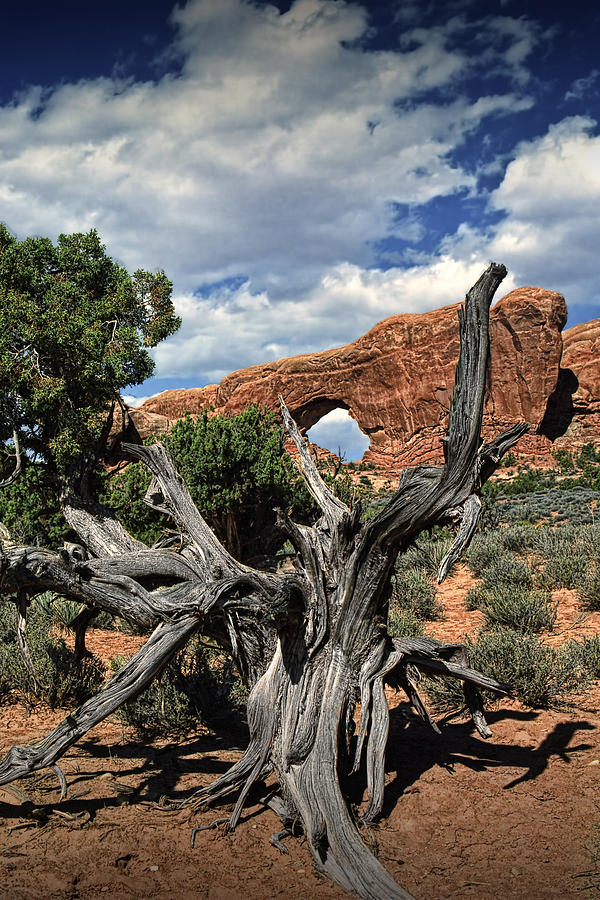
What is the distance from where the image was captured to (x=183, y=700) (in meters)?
6.64

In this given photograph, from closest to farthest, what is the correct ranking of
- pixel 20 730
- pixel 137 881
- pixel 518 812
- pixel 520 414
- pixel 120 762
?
pixel 137 881 → pixel 518 812 → pixel 120 762 → pixel 20 730 → pixel 520 414

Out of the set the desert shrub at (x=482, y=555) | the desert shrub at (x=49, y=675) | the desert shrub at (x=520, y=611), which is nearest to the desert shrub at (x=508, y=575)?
the desert shrub at (x=520, y=611)

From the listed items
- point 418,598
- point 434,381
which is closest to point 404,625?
point 418,598

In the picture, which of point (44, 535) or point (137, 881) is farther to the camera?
point (44, 535)

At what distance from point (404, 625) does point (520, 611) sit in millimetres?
1631

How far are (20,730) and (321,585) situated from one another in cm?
404

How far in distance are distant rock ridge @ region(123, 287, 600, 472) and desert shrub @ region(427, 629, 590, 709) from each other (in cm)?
3824

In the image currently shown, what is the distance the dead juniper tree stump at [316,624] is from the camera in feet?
13.0

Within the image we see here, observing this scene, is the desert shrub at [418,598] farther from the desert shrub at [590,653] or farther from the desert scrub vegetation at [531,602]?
the desert shrub at [590,653]

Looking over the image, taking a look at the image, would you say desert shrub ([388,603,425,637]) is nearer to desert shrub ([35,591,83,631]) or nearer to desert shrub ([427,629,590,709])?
desert shrub ([427,629,590,709])

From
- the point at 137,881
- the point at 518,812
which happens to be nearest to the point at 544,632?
the point at 518,812

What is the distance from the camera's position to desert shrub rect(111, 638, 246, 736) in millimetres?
6371

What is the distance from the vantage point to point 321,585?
15.1ft

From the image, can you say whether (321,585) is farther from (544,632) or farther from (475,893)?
(544,632)
